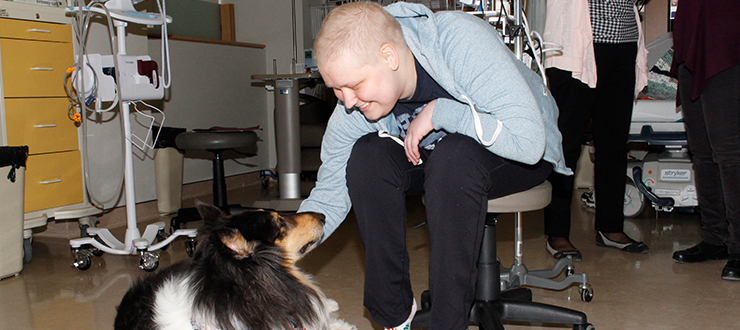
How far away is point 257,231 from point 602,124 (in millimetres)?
1819

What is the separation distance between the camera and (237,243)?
43.9 inches

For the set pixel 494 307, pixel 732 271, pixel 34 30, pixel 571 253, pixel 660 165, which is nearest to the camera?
pixel 494 307

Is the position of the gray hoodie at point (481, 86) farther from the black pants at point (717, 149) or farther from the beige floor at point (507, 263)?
the black pants at point (717, 149)

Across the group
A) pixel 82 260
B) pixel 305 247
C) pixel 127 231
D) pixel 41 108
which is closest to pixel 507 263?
pixel 305 247

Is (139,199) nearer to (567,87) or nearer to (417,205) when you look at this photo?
(417,205)

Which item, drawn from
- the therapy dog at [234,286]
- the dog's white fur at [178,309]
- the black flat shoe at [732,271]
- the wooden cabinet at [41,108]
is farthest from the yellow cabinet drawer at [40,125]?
the black flat shoe at [732,271]

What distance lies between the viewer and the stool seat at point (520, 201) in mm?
1249

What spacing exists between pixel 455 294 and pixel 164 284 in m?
0.66

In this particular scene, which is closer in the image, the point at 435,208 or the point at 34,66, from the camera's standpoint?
the point at 435,208

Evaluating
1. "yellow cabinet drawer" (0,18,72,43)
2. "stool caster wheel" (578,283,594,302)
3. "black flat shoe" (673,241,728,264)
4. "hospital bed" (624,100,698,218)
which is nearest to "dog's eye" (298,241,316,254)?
"stool caster wheel" (578,283,594,302)

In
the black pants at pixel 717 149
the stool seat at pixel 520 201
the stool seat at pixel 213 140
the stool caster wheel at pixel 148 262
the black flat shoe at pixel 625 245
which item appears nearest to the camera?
the stool seat at pixel 520 201

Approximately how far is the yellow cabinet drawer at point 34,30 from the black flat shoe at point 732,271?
130 inches

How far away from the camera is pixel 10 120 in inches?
105

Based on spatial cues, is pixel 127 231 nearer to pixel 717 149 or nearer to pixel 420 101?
pixel 420 101
